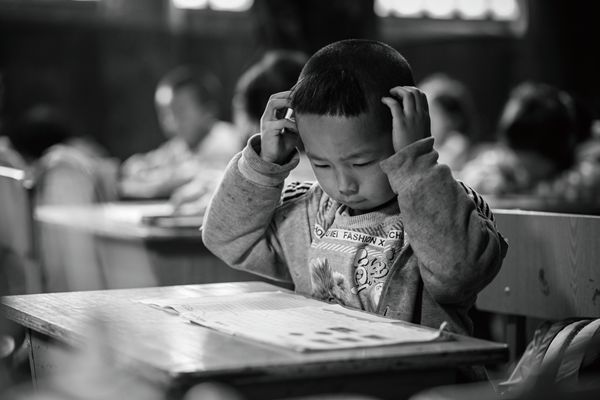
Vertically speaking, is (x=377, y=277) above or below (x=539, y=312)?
above

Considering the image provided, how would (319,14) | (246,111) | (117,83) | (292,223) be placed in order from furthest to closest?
(117,83) → (319,14) → (246,111) → (292,223)

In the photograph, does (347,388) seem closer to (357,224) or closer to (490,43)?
(357,224)

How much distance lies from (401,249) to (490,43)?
843 centimetres

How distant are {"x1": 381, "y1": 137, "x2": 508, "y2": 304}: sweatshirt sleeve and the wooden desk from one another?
230mm

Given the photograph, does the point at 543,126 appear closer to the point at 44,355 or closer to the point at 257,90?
the point at 257,90

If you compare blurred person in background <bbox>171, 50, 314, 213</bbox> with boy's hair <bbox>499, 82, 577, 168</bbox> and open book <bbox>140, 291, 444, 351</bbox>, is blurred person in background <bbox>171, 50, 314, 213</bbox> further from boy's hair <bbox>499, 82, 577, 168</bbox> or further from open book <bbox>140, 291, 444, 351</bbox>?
open book <bbox>140, 291, 444, 351</bbox>

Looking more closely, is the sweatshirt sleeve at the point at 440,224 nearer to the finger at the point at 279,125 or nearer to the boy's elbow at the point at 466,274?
the boy's elbow at the point at 466,274

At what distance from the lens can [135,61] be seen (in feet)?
29.1

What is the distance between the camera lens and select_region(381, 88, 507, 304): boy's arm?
1.50m

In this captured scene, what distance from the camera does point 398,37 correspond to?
9797 millimetres

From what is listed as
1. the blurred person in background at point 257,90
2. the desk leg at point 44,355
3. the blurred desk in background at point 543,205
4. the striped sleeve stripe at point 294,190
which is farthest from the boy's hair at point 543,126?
the desk leg at point 44,355

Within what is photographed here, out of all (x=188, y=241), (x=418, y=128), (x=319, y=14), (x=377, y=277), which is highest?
(x=319, y=14)

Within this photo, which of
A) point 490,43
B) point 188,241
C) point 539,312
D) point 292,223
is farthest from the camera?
point 490,43

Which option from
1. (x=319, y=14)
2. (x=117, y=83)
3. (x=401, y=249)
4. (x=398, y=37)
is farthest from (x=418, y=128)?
A: (x=398, y=37)
